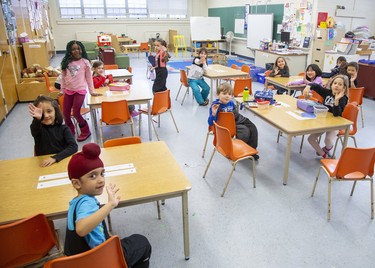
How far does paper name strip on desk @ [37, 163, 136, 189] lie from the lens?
1.88 m

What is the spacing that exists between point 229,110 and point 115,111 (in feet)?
4.60

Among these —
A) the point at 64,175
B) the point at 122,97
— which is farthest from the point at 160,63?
the point at 64,175

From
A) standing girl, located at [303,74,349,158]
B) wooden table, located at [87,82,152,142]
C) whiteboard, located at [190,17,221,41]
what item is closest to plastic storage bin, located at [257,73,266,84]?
standing girl, located at [303,74,349,158]

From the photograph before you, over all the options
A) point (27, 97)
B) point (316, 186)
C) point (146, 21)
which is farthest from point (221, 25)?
point (316, 186)

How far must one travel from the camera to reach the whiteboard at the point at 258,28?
987 centimetres

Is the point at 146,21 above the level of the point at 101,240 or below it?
above

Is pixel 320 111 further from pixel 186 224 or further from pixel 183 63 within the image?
pixel 183 63

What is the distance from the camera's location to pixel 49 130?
2396 millimetres

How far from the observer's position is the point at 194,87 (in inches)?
233

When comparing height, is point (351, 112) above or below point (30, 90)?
above

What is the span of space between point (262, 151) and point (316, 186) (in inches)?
37.5

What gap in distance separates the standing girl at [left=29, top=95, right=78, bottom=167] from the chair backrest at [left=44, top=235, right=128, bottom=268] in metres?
1.08

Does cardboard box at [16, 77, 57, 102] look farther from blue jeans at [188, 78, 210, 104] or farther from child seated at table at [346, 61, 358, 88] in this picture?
child seated at table at [346, 61, 358, 88]

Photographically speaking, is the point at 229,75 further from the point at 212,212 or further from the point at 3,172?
the point at 3,172
